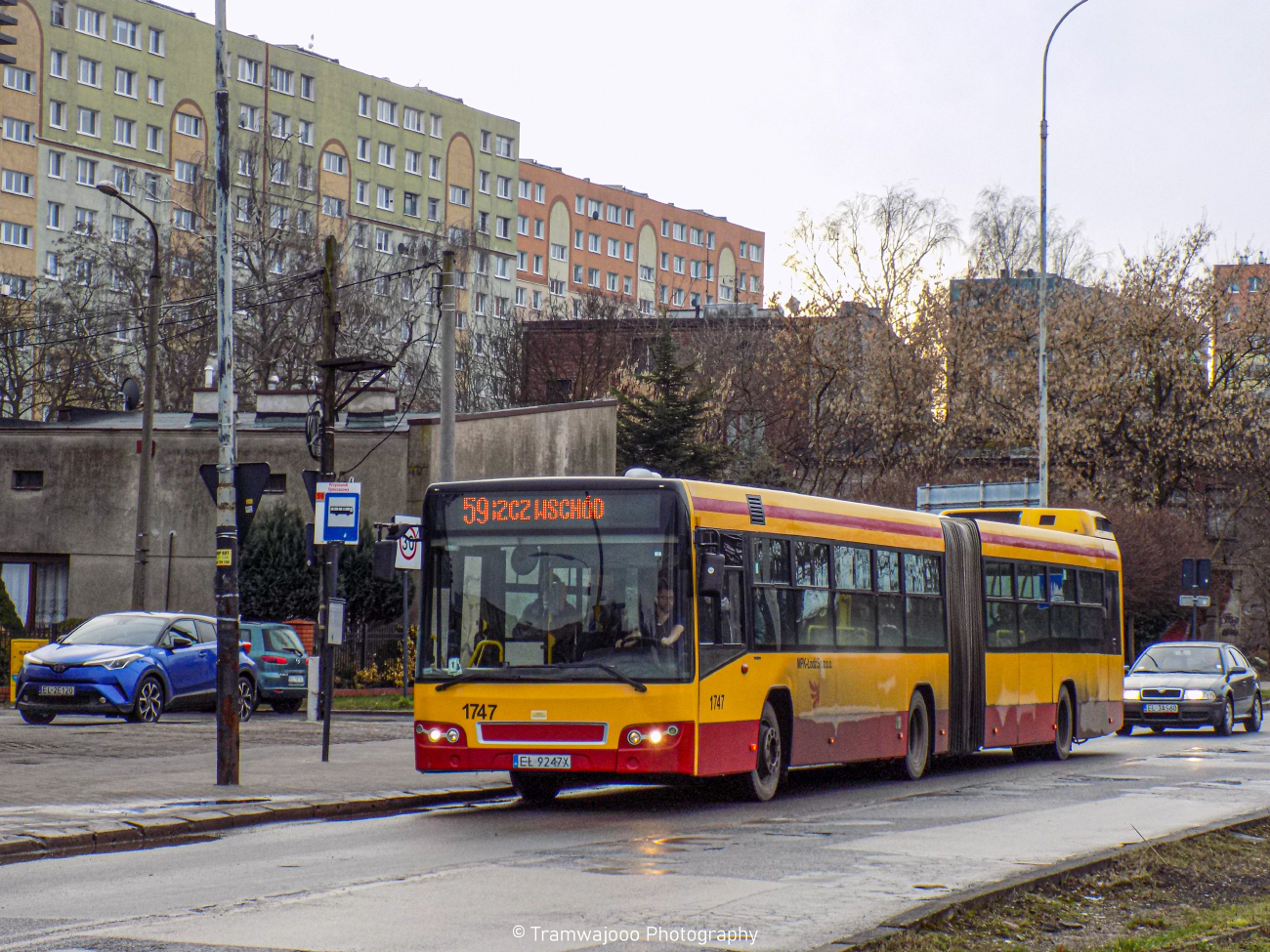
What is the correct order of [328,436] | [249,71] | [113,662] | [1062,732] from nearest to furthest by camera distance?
[1062,732]
[113,662]
[328,436]
[249,71]

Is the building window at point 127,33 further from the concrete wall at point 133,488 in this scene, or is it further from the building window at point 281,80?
the concrete wall at point 133,488

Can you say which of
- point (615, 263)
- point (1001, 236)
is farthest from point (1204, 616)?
point (615, 263)

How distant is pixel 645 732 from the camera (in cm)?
1457

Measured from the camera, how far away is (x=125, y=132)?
89.0m

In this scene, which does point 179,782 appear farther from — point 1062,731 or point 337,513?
point 1062,731

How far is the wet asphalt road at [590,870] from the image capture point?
8.46 m

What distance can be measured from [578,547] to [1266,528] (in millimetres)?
50365

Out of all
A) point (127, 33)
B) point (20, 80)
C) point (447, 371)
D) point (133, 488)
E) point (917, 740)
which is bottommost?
point (917, 740)

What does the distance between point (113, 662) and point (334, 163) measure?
76969 millimetres

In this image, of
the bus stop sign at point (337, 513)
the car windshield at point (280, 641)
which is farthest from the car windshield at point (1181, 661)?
the bus stop sign at point (337, 513)

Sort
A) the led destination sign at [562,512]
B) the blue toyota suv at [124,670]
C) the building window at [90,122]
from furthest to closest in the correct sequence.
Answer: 1. the building window at [90,122]
2. the blue toyota suv at [124,670]
3. the led destination sign at [562,512]

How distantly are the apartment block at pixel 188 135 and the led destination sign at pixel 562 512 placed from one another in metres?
53.3

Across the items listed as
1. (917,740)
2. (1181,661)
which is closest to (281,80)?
(1181,661)

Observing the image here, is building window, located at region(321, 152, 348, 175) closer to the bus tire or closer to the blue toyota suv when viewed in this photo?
the blue toyota suv
